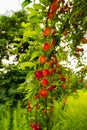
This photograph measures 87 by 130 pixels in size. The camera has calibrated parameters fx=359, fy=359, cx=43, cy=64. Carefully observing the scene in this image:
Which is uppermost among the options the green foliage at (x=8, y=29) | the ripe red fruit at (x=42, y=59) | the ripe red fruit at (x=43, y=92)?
the green foliage at (x=8, y=29)

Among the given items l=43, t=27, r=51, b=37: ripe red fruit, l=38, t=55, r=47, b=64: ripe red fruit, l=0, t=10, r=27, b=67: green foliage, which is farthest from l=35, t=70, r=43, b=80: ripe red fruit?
l=0, t=10, r=27, b=67: green foliage

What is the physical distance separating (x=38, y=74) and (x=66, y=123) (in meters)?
3.38

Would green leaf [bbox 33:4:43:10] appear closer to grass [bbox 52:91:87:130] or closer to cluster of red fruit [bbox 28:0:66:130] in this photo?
cluster of red fruit [bbox 28:0:66:130]

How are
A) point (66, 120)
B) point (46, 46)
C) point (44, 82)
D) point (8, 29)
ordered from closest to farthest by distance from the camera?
point (46, 46)
point (44, 82)
point (66, 120)
point (8, 29)

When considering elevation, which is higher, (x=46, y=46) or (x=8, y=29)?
(x=8, y=29)

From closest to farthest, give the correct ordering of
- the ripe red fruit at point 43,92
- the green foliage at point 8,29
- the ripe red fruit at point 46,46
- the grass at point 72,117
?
1. the ripe red fruit at point 46,46
2. the ripe red fruit at point 43,92
3. the grass at point 72,117
4. the green foliage at point 8,29

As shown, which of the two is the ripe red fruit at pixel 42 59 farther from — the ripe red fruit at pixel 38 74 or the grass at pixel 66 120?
the grass at pixel 66 120

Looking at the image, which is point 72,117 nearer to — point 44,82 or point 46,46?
point 44,82

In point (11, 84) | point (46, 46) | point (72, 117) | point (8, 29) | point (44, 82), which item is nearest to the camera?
point (46, 46)

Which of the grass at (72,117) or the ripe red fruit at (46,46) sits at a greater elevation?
the grass at (72,117)

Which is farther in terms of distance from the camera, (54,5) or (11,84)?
(11,84)

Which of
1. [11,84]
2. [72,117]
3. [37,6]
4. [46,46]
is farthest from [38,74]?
[11,84]

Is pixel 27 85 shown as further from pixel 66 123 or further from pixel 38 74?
pixel 66 123

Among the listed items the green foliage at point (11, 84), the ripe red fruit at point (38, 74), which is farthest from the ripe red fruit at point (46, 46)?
the green foliage at point (11, 84)
